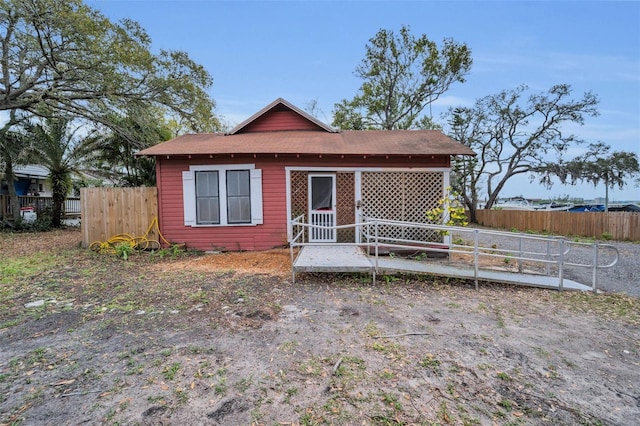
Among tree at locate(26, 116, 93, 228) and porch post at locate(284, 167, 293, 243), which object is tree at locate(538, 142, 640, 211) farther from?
tree at locate(26, 116, 93, 228)

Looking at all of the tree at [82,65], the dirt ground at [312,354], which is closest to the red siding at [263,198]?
the dirt ground at [312,354]

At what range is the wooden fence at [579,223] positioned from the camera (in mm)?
13749

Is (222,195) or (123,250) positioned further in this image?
(222,195)

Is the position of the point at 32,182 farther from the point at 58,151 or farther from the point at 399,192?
the point at 399,192

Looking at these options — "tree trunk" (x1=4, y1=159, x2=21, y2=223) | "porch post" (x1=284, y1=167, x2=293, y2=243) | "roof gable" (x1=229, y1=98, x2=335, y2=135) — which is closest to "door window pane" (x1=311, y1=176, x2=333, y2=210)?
"porch post" (x1=284, y1=167, x2=293, y2=243)

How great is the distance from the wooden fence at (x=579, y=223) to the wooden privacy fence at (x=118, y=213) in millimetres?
18634

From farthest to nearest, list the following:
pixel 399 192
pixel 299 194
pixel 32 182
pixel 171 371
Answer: pixel 32 182 < pixel 299 194 < pixel 399 192 < pixel 171 371

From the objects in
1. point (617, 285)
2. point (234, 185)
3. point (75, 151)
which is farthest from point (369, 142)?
point (75, 151)

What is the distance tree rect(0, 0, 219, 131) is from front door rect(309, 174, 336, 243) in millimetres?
7815

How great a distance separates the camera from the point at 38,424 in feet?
7.20

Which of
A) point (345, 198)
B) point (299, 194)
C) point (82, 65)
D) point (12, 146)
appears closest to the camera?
point (345, 198)

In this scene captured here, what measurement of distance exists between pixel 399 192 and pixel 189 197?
5.98 meters

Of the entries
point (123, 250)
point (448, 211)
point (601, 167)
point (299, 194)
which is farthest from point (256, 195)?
point (601, 167)

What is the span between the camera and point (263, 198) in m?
8.87
